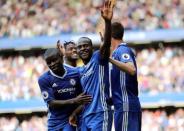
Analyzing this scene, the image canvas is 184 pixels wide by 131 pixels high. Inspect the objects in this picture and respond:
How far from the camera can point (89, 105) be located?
9.11m

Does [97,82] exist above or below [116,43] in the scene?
below

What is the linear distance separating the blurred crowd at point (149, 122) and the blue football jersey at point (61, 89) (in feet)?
37.0

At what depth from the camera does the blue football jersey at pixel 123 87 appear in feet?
30.1

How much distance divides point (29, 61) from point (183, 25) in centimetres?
599

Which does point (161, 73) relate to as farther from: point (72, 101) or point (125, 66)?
point (125, 66)

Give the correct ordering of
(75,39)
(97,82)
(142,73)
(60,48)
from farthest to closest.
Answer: (75,39) < (142,73) < (60,48) < (97,82)

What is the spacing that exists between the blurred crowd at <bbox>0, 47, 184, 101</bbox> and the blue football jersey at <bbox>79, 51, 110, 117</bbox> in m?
Answer: 12.8

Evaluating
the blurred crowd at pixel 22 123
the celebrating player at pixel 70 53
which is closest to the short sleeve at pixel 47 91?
the celebrating player at pixel 70 53

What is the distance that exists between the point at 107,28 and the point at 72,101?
1.38m

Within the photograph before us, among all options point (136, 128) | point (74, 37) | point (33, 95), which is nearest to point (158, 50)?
point (74, 37)

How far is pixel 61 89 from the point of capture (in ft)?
31.5

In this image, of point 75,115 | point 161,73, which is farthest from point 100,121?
point 161,73

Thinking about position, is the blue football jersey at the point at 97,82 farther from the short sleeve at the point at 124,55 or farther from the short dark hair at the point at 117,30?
the short dark hair at the point at 117,30

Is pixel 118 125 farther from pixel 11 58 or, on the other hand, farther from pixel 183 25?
pixel 11 58
